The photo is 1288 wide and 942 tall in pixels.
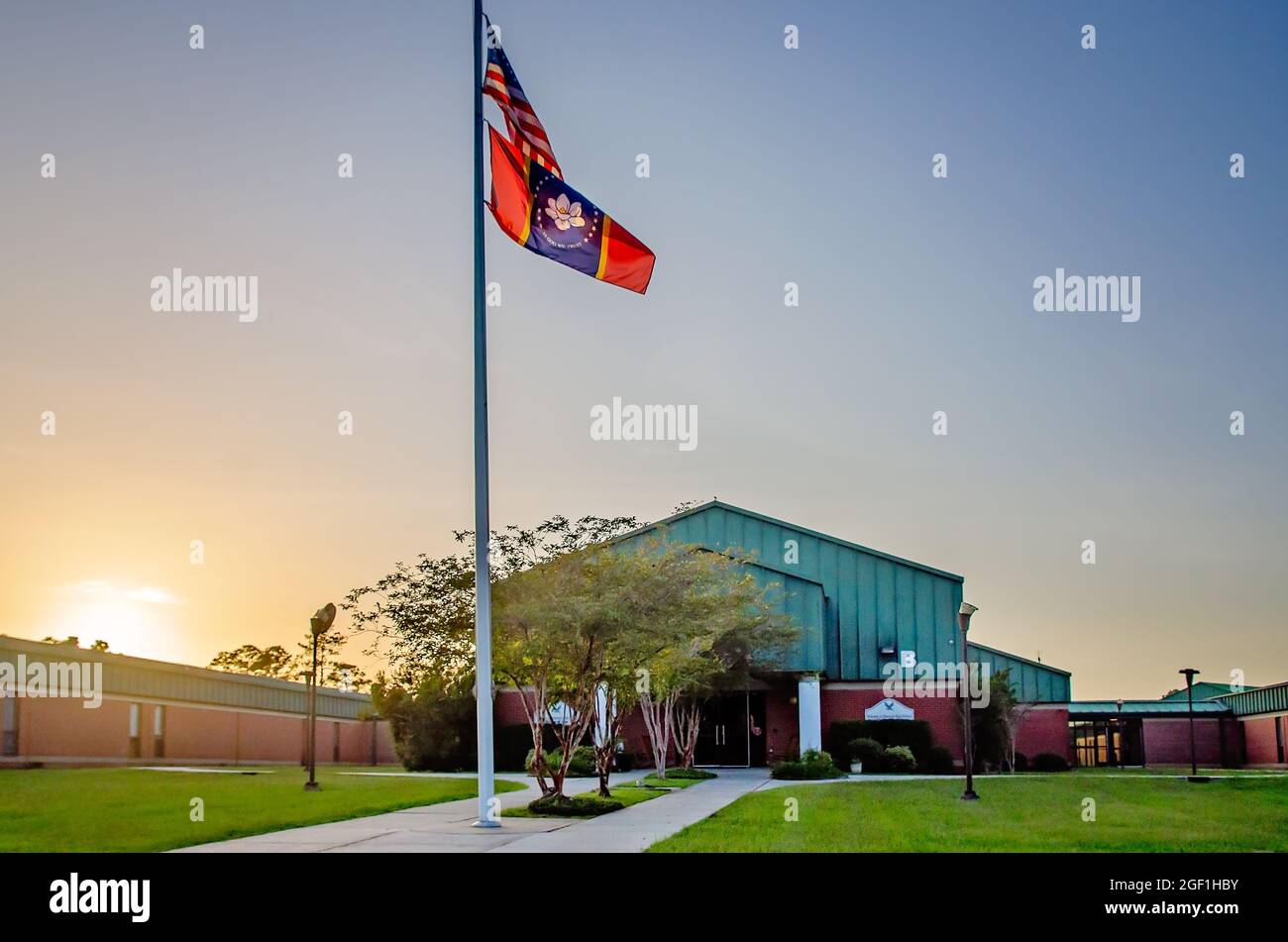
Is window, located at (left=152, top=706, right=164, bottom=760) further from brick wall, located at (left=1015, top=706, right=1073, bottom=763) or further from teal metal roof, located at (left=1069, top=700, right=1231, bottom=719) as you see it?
teal metal roof, located at (left=1069, top=700, right=1231, bottom=719)

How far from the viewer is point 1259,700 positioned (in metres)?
55.7

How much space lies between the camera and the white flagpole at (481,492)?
17906 millimetres

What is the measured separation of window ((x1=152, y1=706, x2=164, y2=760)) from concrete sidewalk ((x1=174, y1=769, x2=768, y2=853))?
2535 cm

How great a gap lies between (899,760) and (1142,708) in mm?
21403

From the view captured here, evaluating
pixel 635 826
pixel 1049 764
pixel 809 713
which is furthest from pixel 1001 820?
pixel 1049 764

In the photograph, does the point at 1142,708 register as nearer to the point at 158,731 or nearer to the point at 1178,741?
the point at 1178,741

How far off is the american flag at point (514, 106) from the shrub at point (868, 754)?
29651 millimetres

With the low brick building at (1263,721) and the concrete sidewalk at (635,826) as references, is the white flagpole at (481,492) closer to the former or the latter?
the concrete sidewalk at (635,826)

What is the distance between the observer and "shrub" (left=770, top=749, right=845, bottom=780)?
128 feet

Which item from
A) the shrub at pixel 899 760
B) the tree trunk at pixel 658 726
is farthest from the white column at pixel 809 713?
the tree trunk at pixel 658 726

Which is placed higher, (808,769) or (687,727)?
(687,727)

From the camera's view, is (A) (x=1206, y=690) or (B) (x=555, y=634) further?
(A) (x=1206, y=690)
